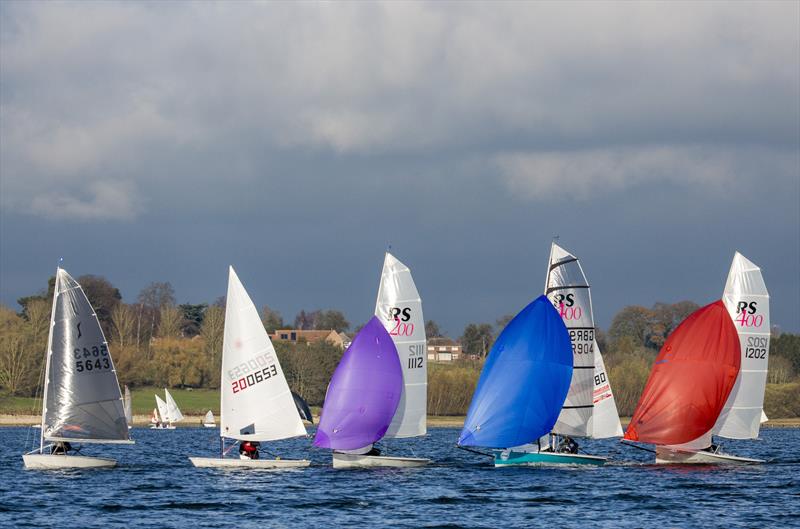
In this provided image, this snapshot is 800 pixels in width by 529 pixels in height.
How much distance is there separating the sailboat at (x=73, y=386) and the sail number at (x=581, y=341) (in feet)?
64.2

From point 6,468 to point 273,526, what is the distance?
82.6 ft

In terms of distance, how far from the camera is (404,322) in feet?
182

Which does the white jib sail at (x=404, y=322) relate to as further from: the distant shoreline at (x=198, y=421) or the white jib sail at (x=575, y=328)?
the distant shoreline at (x=198, y=421)

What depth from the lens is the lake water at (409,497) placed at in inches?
1609

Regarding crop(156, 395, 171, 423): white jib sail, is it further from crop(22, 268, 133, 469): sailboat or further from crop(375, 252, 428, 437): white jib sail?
crop(375, 252, 428, 437): white jib sail

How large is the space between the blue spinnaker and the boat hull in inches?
55.4

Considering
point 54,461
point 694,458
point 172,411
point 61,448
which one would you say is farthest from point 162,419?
point 694,458

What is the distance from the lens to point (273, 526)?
129 feet

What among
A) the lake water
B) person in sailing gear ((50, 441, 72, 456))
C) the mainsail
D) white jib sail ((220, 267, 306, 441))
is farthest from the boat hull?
person in sailing gear ((50, 441, 72, 456))

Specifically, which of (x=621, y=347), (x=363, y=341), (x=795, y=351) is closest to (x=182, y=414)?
(x=621, y=347)

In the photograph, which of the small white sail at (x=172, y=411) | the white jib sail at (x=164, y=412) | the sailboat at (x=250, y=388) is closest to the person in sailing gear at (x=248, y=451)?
the sailboat at (x=250, y=388)

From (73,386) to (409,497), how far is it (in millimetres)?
15673

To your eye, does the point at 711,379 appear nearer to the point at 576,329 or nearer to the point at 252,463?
the point at 576,329

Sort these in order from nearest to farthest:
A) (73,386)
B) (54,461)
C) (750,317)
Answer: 1. (54,461)
2. (73,386)
3. (750,317)
